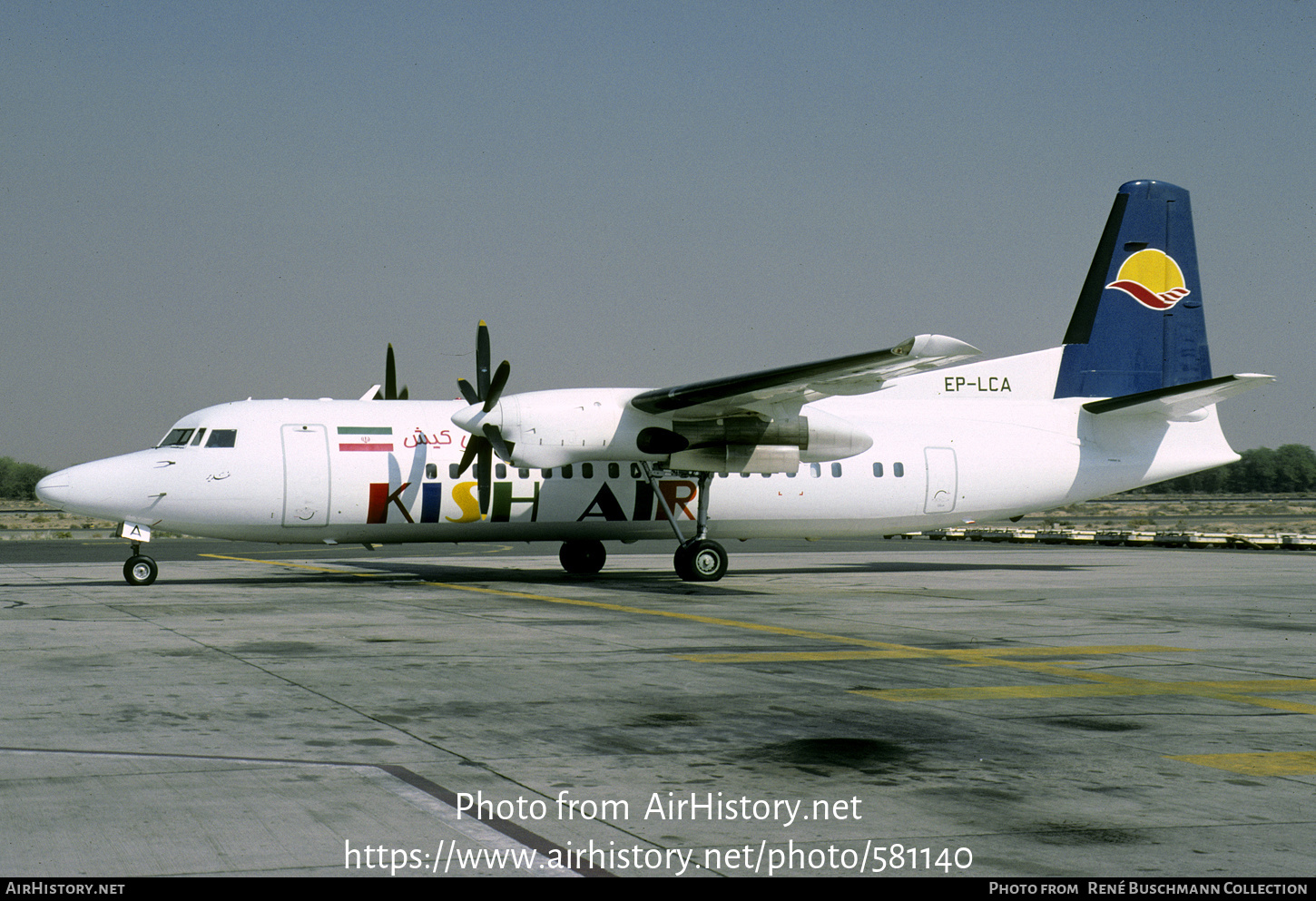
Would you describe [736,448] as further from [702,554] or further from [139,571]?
[139,571]

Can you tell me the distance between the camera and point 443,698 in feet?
29.7

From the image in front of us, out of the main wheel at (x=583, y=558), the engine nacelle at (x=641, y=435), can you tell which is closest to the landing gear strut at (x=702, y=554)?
the engine nacelle at (x=641, y=435)

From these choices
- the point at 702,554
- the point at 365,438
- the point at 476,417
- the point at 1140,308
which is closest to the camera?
the point at 476,417

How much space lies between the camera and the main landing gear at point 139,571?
20.5 meters

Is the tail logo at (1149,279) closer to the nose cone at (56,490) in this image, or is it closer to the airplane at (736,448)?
the airplane at (736,448)

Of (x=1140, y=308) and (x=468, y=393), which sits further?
(x=1140, y=308)

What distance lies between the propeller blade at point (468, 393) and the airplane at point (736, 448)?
0.08 meters

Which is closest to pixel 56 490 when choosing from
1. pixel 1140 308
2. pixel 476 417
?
pixel 476 417

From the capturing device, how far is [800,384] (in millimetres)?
20047

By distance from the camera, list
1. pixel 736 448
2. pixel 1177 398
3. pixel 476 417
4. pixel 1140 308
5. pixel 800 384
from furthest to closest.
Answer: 1. pixel 1140 308
2. pixel 1177 398
3. pixel 736 448
4. pixel 476 417
5. pixel 800 384

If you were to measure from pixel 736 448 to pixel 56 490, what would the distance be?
1142 centimetres

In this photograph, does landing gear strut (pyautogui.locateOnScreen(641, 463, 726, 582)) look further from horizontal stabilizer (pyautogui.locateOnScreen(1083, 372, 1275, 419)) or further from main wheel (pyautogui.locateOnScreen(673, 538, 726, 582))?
horizontal stabilizer (pyautogui.locateOnScreen(1083, 372, 1275, 419))

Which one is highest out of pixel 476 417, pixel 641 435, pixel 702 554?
pixel 476 417

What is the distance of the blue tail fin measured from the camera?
25.9 m
